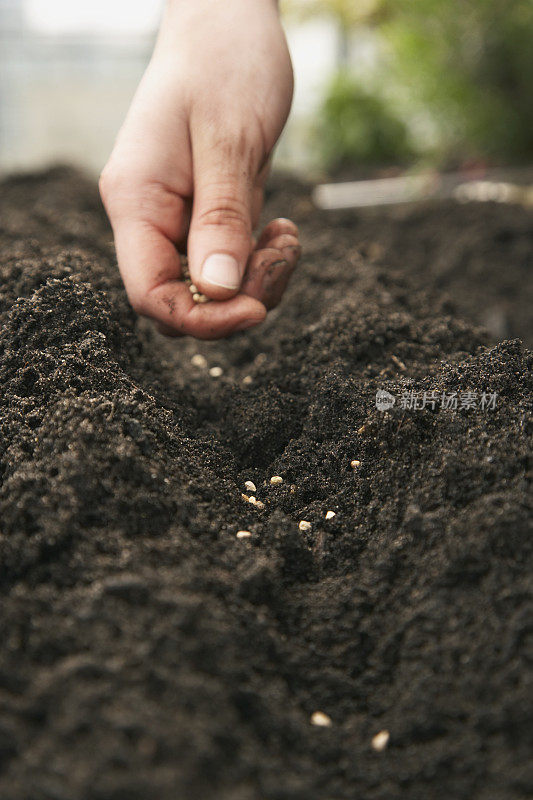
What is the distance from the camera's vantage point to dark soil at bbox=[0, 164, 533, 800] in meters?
0.70

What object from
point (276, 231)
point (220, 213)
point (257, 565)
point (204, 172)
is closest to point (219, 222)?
point (220, 213)

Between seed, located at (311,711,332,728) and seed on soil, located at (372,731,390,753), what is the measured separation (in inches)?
2.2

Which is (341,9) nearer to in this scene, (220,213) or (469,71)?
(469,71)

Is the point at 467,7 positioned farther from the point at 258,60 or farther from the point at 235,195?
the point at 235,195

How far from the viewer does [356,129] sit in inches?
184

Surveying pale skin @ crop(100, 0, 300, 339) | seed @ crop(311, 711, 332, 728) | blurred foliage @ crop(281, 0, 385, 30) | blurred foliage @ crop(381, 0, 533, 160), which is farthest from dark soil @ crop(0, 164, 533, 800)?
blurred foliage @ crop(281, 0, 385, 30)

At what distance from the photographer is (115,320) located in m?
1.36

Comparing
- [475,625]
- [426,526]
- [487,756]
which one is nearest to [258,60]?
[426,526]

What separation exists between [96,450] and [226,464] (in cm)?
29

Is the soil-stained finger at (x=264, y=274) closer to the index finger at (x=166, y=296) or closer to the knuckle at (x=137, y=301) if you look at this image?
the index finger at (x=166, y=296)

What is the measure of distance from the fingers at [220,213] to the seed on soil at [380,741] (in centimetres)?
84

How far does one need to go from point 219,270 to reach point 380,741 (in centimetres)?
87

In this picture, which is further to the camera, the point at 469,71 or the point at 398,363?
the point at 469,71

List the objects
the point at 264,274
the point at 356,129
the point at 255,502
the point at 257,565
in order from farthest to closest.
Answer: the point at 356,129 < the point at 264,274 < the point at 255,502 < the point at 257,565
